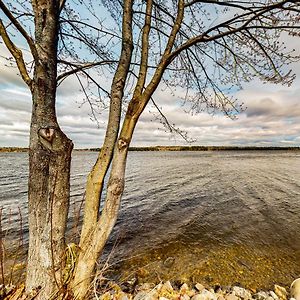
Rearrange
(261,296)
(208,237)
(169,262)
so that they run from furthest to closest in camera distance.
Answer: (208,237), (169,262), (261,296)

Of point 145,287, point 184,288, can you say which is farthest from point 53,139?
point 184,288

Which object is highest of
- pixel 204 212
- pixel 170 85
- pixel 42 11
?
pixel 42 11

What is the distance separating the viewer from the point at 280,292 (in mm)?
4328

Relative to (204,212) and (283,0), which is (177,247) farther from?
(283,0)

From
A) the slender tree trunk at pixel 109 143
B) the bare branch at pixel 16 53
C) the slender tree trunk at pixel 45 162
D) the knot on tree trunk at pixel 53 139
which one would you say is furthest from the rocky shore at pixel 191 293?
the bare branch at pixel 16 53

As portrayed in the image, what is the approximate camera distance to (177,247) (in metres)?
6.50

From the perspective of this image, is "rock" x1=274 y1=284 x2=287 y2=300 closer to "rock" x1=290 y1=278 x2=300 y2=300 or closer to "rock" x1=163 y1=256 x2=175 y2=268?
"rock" x1=290 y1=278 x2=300 y2=300

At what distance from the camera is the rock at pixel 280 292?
4234 mm

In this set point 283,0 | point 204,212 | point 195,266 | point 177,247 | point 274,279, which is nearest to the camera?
point 283,0

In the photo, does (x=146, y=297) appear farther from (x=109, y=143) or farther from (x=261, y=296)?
(x=109, y=143)

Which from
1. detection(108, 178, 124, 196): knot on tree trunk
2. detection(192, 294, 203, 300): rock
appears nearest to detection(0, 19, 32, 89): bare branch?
detection(108, 178, 124, 196): knot on tree trunk

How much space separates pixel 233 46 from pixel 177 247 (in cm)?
541

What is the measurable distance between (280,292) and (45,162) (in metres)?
4.93

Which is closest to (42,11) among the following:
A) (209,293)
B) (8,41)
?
(8,41)
